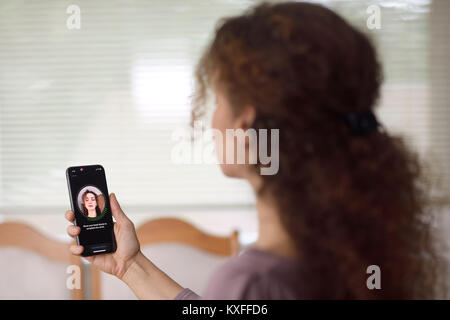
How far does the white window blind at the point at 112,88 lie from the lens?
5.55 feet

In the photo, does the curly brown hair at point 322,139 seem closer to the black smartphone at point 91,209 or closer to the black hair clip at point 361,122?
the black hair clip at point 361,122

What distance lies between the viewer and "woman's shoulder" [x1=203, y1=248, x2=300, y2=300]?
473 millimetres

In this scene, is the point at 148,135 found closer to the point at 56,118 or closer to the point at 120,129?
the point at 120,129

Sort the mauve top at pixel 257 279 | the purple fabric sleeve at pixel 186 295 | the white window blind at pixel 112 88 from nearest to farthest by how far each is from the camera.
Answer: the mauve top at pixel 257 279, the purple fabric sleeve at pixel 186 295, the white window blind at pixel 112 88

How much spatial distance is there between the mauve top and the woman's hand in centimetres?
30

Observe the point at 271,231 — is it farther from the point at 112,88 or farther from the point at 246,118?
the point at 112,88

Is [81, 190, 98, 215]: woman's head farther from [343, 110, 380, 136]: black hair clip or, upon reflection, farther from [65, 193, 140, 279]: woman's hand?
[343, 110, 380, 136]: black hair clip

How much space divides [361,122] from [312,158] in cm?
6

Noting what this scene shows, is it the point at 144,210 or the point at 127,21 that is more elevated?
the point at 127,21

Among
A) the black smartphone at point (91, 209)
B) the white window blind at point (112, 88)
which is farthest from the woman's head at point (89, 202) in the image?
the white window blind at point (112, 88)

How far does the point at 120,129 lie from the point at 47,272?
0.54 m

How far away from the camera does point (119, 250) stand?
0.77 m

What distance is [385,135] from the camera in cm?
54
